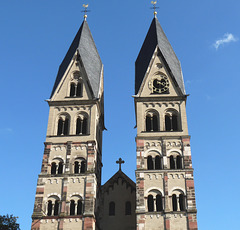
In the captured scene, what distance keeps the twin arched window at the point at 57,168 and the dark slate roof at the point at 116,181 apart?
4317 mm

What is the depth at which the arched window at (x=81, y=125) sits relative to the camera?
37.5 m

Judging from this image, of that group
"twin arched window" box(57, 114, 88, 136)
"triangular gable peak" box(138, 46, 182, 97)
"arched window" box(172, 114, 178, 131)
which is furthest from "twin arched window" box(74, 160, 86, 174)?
"arched window" box(172, 114, 178, 131)

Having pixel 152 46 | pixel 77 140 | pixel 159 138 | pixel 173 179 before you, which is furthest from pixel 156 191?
pixel 152 46

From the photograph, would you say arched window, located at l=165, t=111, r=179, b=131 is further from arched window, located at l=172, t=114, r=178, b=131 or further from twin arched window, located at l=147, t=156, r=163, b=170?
twin arched window, located at l=147, t=156, r=163, b=170

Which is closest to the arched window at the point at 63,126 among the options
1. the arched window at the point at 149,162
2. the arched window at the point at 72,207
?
the arched window at the point at 72,207

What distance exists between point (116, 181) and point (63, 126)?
21.8ft

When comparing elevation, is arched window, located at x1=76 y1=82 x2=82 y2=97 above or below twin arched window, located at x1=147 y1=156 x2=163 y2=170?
above

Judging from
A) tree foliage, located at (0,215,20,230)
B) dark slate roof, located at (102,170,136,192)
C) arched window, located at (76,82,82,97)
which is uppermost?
arched window, located at (76,82,82,97)

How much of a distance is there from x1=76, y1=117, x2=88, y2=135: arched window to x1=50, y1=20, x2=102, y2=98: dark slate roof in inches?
101

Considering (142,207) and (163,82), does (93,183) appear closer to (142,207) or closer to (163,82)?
(142,207)

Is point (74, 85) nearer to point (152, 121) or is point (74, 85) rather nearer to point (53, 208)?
point (152, 121)

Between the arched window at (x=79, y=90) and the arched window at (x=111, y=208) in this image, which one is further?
the arched window at (x=79, y=90)

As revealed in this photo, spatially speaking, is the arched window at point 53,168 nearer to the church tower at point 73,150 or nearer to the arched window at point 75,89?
the church tower at point 73,150

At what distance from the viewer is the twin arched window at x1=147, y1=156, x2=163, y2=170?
35.0 metres
